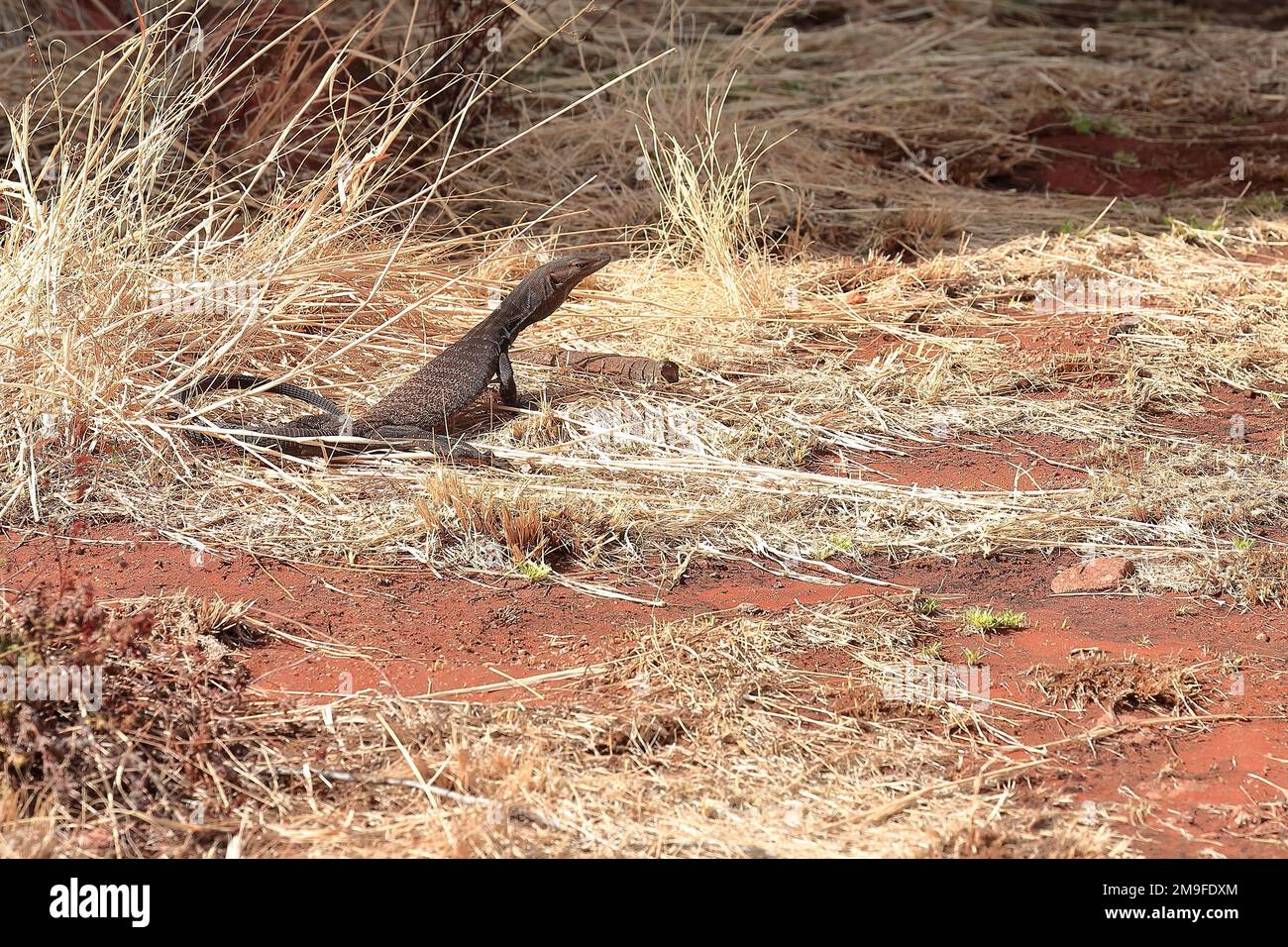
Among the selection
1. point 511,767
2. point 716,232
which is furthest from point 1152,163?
point 511,767

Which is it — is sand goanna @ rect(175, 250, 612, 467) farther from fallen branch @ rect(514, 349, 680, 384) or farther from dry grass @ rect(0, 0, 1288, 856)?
fallen branch @ rect(514, 349, 680, 384)

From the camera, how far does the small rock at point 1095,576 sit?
→ 461cm

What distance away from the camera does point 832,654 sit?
4168 mm

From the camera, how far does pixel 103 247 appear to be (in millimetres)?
5309

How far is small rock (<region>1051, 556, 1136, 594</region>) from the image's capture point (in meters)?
4.61

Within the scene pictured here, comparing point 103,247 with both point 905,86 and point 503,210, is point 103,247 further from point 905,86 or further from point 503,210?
point 905,86

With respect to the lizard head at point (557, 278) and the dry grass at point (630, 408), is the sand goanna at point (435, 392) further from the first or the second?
the dry grass at point (630, 408)

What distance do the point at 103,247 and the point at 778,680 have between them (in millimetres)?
3189

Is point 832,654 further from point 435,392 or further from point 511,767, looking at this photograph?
point 435,392

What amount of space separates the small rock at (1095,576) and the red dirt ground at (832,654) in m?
0.04

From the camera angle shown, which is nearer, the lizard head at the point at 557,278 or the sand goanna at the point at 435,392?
the sand goanna at the point at 435,392

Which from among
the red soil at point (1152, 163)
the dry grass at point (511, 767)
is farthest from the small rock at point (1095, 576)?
the red soil at point (1152, 163)

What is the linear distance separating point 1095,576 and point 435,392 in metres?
2.65
